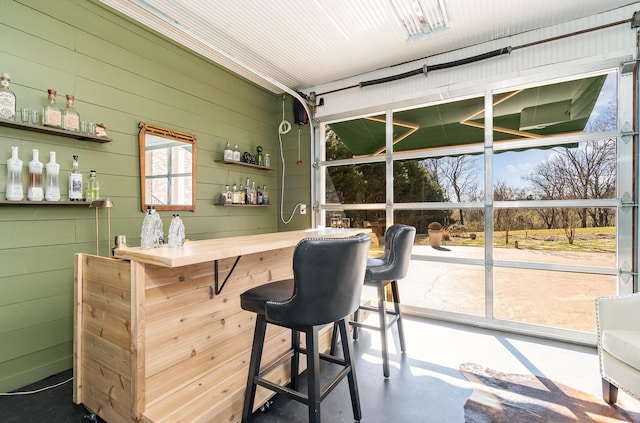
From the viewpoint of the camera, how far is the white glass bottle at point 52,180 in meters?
2.15

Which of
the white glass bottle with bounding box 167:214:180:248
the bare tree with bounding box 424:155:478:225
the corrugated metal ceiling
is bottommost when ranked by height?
the white glass bottle with bounding box 167:214:180:248

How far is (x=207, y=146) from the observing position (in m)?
→ 3.41

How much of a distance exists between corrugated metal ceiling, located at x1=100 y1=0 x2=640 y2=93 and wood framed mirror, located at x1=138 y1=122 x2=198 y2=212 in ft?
3.02

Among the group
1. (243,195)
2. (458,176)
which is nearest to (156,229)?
(243,195)

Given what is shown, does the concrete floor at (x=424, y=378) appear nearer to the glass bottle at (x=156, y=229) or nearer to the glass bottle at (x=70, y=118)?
the glass bottle at (x=156, y=229)

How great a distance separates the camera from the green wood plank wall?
6.81 ft

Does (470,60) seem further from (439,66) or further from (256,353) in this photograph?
(256,353)

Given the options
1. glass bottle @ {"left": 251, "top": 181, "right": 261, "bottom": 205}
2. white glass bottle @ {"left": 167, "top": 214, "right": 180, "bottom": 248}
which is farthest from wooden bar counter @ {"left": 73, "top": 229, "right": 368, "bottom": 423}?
glass bottle @ {"left": 251, "top": 181, "right": 261, "bottom": 205}

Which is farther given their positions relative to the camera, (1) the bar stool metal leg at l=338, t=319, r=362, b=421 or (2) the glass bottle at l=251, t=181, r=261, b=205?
(2) the glass bottle at l=251, t=181, r=261, b=205

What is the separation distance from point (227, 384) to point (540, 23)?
3825 mm

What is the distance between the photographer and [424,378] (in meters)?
2.22

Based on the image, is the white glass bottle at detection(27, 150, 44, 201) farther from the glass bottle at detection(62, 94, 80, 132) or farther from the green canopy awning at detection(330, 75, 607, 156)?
the green canopy awning at detection(330, 75, 607, 156)

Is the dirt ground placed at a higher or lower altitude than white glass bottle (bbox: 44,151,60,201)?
lower

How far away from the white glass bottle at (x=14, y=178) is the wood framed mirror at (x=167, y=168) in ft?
2.72
